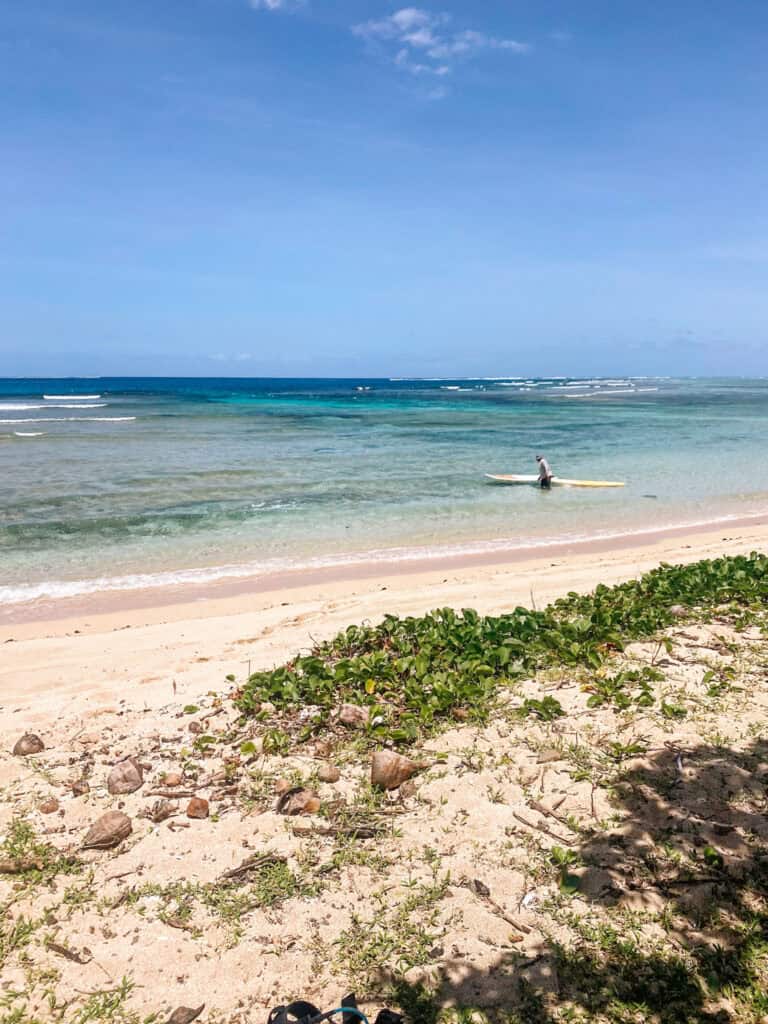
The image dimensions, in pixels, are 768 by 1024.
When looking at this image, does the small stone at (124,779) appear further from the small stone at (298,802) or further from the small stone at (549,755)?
the small stone at (549,755)

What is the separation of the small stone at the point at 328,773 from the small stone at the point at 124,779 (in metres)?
1.15

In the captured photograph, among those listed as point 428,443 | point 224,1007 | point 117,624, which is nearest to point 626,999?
point 224,1007

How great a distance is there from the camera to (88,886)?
3463mm

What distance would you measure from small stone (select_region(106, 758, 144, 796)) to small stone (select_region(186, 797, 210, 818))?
0.47 m

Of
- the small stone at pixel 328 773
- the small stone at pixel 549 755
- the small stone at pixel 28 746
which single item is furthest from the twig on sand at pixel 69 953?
the small stone at pixel 549 755

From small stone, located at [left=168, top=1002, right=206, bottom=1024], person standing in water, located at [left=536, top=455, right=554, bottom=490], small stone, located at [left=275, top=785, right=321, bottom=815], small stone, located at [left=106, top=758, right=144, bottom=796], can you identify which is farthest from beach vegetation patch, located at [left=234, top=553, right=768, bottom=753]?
person standing in water, located at [left=536, top=455, right=554, bottom=490]

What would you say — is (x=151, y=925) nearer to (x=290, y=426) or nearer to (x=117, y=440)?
(x=117, y=440)

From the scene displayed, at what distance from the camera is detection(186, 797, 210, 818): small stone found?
13.1ft

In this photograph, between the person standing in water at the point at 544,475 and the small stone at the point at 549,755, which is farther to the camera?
the person standing in water at the point at 544,475

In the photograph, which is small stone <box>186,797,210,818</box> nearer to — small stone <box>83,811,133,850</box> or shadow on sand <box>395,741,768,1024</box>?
small stone <box>83,811,133,850</box>

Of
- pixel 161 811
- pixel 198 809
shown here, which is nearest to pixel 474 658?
pixel 198 809

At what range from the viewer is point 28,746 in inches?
188

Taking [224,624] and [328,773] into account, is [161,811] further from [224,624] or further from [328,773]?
[224,624]

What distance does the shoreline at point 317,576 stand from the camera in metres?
9.41
